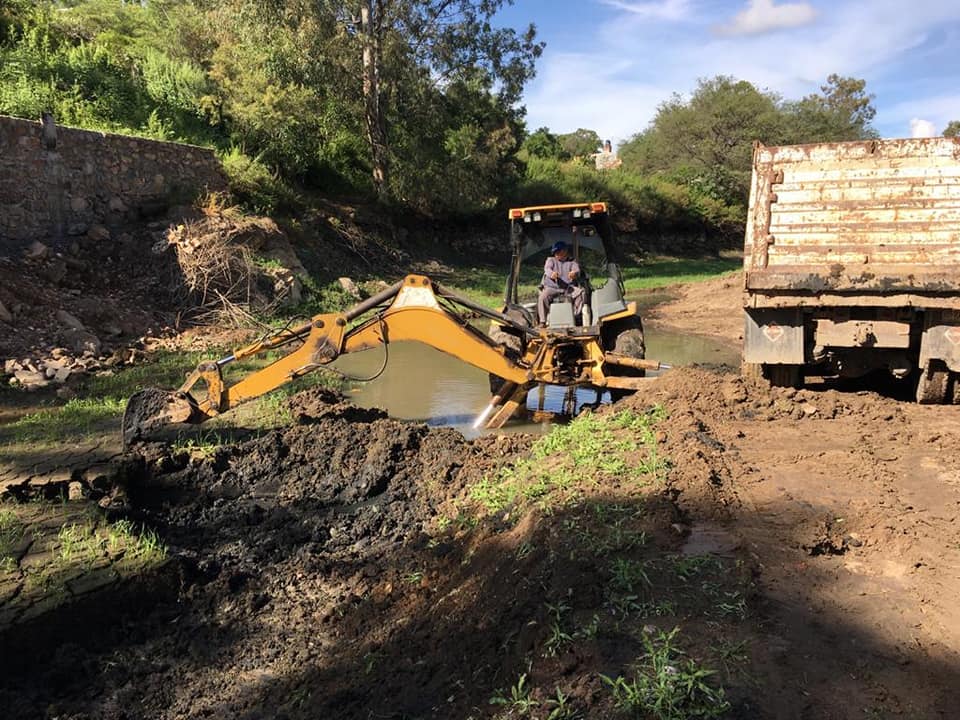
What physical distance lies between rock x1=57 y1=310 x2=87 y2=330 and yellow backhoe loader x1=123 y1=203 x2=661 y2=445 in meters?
2.64

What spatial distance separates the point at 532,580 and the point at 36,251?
11003mm

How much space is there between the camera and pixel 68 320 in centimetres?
1046

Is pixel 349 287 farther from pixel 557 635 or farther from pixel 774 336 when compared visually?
pixel 557 635

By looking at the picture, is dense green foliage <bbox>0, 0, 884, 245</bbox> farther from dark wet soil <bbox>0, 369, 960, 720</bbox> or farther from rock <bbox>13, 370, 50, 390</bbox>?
dark wet soil <bbox>0, 369, 960, 720</bbox>

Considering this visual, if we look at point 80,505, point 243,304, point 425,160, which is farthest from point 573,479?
point 425,160

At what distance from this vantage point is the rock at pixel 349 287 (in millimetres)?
16156

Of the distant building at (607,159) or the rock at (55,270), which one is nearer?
the rock at (55,270)

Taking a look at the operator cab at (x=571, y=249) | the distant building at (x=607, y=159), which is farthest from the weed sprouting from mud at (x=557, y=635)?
the distant building at (x=607, y=159)

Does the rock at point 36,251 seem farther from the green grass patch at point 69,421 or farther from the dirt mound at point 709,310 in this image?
the dirt mound at point 709,310

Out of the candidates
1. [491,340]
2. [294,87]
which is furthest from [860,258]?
[294,87]

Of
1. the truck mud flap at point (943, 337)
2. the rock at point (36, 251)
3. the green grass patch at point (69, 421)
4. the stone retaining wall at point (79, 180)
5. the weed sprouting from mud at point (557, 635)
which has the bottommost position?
the green grass patch at point (69, 421)

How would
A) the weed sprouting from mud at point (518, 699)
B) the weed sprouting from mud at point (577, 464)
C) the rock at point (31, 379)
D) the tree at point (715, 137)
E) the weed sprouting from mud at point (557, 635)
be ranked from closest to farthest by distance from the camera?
the weed sprouting from mud at point (518, 699)
the weed sprouting from mud at point (557, 635)
the weed sprouting from mud at point (577, 464)
the rock at point (31, 379)
the tree at point (715, 137)

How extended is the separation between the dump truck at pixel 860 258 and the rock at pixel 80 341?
8811mm

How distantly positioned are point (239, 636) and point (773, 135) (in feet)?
147
